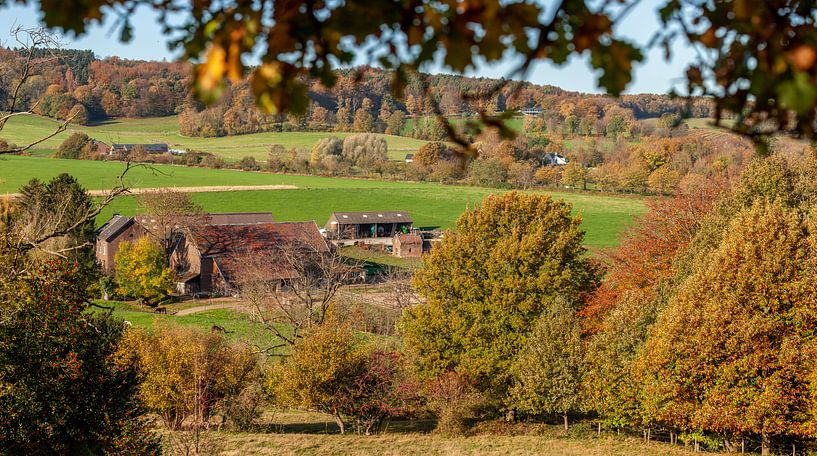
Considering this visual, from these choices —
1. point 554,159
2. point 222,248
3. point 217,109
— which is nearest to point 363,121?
point 217,109

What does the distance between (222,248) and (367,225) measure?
20969 millimetres

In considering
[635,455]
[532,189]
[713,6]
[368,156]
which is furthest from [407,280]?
[368,156]

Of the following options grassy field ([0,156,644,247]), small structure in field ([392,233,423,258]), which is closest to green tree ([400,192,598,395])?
small structure in field ([392,233,423,258])

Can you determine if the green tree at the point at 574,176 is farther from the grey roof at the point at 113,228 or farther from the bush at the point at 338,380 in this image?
the bush at the point at 338,380

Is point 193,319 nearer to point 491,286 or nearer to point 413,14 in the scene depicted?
point 491,286

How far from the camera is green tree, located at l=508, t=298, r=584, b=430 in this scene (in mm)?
23438

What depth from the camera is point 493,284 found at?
26.2 m

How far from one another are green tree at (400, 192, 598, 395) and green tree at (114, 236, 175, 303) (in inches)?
1082

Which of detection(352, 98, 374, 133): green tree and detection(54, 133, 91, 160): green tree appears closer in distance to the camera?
detection(54, 133, 91, 160): green tree

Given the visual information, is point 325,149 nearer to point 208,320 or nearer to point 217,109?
point 217,109

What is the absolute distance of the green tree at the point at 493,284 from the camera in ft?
84.9

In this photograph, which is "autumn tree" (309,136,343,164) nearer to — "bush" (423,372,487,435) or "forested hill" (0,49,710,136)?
"forested hill" (0,49,710,136)

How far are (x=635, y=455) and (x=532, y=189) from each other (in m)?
70.2

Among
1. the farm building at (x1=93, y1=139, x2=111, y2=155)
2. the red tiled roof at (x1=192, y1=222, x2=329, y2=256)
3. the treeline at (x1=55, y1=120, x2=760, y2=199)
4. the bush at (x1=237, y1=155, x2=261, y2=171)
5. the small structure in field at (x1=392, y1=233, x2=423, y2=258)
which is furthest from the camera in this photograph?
the bush at (x1=237, y1=155, x2=261, y2=171)
